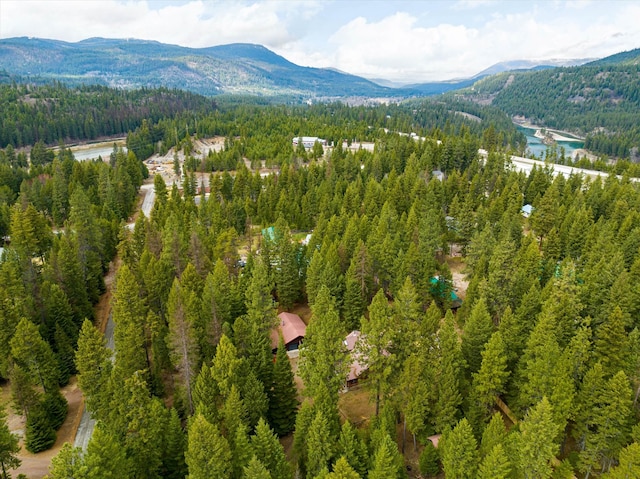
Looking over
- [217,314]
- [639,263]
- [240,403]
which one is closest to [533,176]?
[639,263]

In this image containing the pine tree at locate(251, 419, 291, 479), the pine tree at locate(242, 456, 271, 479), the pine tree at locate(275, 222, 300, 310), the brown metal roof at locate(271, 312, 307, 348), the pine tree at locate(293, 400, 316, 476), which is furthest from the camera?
the pine tree at locate(275, 222, 300, 310)

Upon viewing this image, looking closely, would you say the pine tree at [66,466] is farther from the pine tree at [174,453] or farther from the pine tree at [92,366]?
the pine tree at [92,366]

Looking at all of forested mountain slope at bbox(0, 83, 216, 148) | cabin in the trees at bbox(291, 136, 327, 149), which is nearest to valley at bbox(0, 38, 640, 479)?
cabin in the trees at bbox(291, 136, 327, 149)

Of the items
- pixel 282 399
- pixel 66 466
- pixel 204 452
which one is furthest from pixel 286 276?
pixel 66 466

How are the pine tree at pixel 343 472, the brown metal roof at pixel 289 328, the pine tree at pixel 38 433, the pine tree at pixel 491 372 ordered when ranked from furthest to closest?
the brown metal roof at pixel 289 328 < the pine tree at pixel 38 433 < the pine tree at pixel 491 372 < the pine tree at pixel 343 472

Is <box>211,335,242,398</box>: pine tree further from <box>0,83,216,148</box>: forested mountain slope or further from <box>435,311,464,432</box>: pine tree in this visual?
<box>0,83,216,148</box>: forested mountain slope

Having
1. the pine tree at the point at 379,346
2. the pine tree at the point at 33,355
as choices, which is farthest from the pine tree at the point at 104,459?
the pine tree at the point at 379,346
